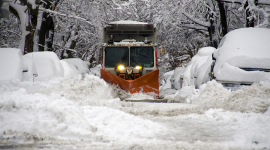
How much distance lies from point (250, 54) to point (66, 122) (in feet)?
16.5

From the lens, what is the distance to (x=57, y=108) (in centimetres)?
378

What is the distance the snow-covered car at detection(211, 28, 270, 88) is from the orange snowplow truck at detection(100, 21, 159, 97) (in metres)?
3.26

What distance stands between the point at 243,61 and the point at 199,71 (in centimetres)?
248

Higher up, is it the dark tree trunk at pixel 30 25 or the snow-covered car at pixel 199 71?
the dark tree trunk at pixel 30 25

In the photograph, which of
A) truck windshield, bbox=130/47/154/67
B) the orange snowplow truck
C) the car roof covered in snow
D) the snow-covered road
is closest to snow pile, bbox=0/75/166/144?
the snow-covered road

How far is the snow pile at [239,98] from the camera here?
5.11 meters

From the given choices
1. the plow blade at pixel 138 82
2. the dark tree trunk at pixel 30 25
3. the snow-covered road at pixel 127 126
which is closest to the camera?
the snow-covered road at pixel 127 126

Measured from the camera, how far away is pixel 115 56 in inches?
432

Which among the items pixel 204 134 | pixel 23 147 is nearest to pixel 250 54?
pixel 204 134

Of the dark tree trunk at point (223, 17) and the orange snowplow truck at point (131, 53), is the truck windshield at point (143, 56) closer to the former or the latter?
the orange snowplow truck at point (131, 53)

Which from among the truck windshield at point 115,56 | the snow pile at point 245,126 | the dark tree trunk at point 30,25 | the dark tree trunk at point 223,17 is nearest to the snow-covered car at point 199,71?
the truck windshield at point 115,56

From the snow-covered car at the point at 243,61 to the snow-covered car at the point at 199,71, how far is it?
42.5 inches

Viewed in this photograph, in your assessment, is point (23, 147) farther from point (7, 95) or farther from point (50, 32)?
point (50, 32)

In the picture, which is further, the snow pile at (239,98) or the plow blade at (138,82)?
the plow blade at (138,82)
